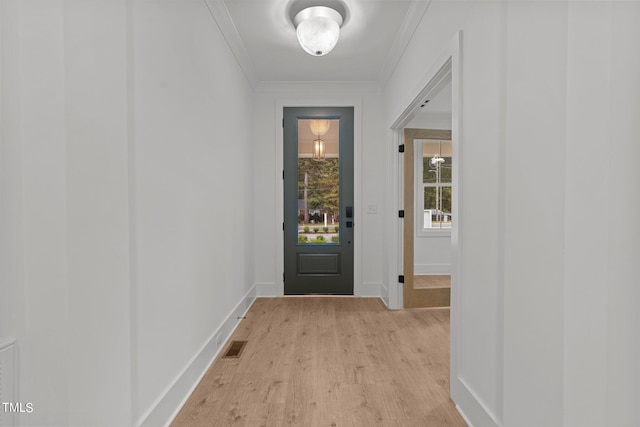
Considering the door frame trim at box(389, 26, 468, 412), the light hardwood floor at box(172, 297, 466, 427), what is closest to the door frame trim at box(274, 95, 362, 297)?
the light hardwood floor at box(172, 297, 466, 427)

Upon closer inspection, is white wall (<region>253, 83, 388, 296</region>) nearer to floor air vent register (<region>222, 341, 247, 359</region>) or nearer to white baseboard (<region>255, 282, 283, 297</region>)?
white baseboard (<region>255, 282, 283, 297</region>)

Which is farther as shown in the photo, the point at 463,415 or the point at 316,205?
the point at 316,205

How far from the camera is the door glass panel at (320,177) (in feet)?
13.1

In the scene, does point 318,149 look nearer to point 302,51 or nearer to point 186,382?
point 302,51

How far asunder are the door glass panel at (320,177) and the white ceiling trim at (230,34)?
0.93 metres

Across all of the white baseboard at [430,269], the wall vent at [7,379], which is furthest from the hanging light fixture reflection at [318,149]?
the wall vent at [7,379]

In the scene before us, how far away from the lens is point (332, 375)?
6.77 ft

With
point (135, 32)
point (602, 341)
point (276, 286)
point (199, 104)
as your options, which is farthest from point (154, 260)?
point (276, 286)

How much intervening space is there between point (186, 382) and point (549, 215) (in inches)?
77.2

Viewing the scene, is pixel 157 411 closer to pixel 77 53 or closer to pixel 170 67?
pixel 77 53

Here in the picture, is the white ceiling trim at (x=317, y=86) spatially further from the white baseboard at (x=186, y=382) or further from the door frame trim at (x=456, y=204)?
the white baseboard at (x=186, y=382)

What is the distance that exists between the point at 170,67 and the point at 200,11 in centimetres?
72

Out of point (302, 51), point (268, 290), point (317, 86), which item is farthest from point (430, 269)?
point (302, 51)

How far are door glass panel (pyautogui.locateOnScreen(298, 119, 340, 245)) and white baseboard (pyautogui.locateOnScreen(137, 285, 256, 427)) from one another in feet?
5.36
